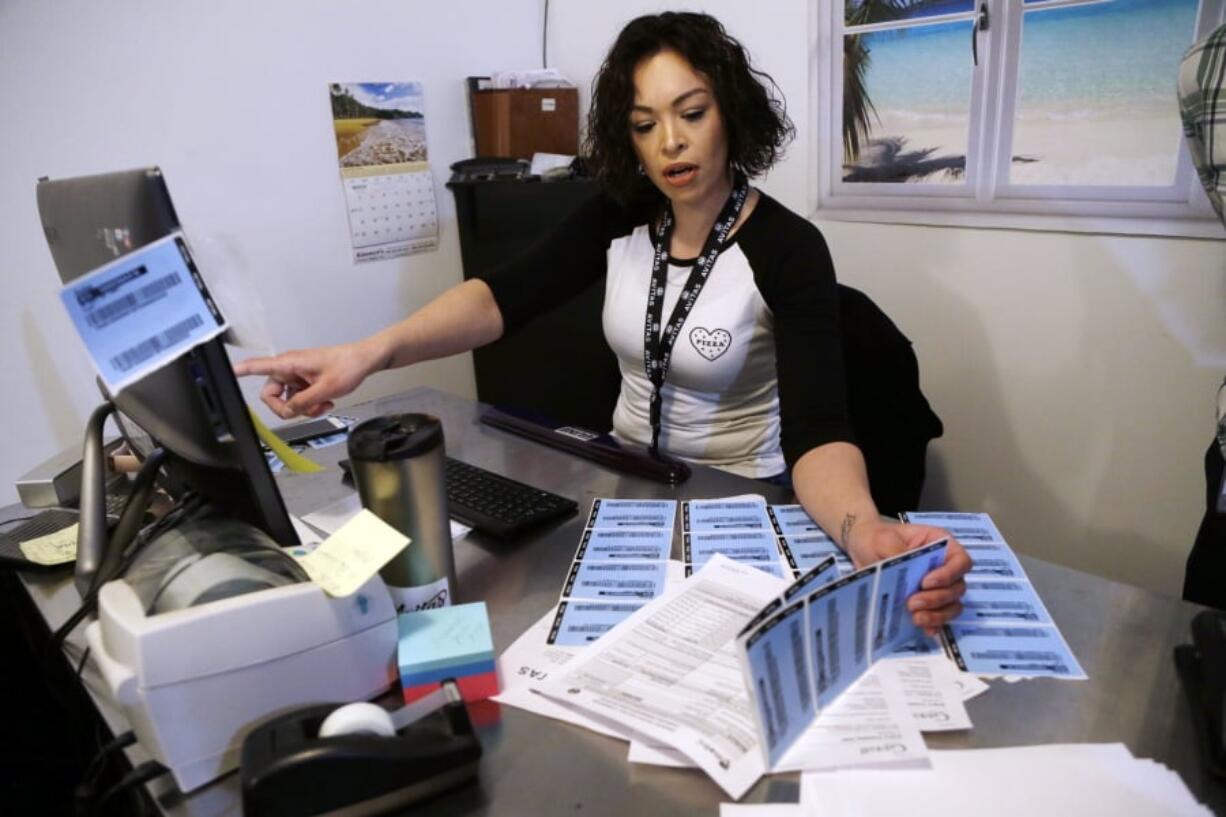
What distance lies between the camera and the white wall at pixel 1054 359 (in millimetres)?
1704

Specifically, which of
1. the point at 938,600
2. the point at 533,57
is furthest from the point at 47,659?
the point at 533,57

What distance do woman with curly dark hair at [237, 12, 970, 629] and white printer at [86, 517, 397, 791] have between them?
55 centimetres

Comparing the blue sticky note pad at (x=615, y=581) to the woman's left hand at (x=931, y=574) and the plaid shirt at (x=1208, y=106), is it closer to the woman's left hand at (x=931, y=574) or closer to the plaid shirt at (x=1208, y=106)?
the woman's left hand at (x=931, y=574)

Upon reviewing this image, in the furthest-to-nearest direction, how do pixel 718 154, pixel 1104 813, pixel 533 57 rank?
pixel 533 57 → pixel 718 154 → pixel 1104 813

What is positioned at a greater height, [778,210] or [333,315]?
[778,210]

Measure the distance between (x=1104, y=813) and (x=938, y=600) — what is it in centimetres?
23

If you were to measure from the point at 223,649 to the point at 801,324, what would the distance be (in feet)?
3.12

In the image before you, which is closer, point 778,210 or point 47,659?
point 47,659

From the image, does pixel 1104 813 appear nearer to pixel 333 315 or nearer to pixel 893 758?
pixel 893 758

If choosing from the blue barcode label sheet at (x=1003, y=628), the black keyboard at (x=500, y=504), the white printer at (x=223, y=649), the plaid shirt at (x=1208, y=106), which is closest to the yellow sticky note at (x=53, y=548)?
the white printer at (x=223, y=649)

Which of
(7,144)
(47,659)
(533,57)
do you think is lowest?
(47,659)

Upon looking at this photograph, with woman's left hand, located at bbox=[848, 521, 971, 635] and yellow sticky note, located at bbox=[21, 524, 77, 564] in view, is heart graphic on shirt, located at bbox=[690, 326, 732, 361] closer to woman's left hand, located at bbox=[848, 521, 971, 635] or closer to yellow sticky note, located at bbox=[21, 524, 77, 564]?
woman's left hand, located at bbox=[848, 521, 971, 635]

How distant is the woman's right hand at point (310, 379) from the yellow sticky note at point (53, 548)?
33 cm

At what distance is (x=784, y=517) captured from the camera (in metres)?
1.09
